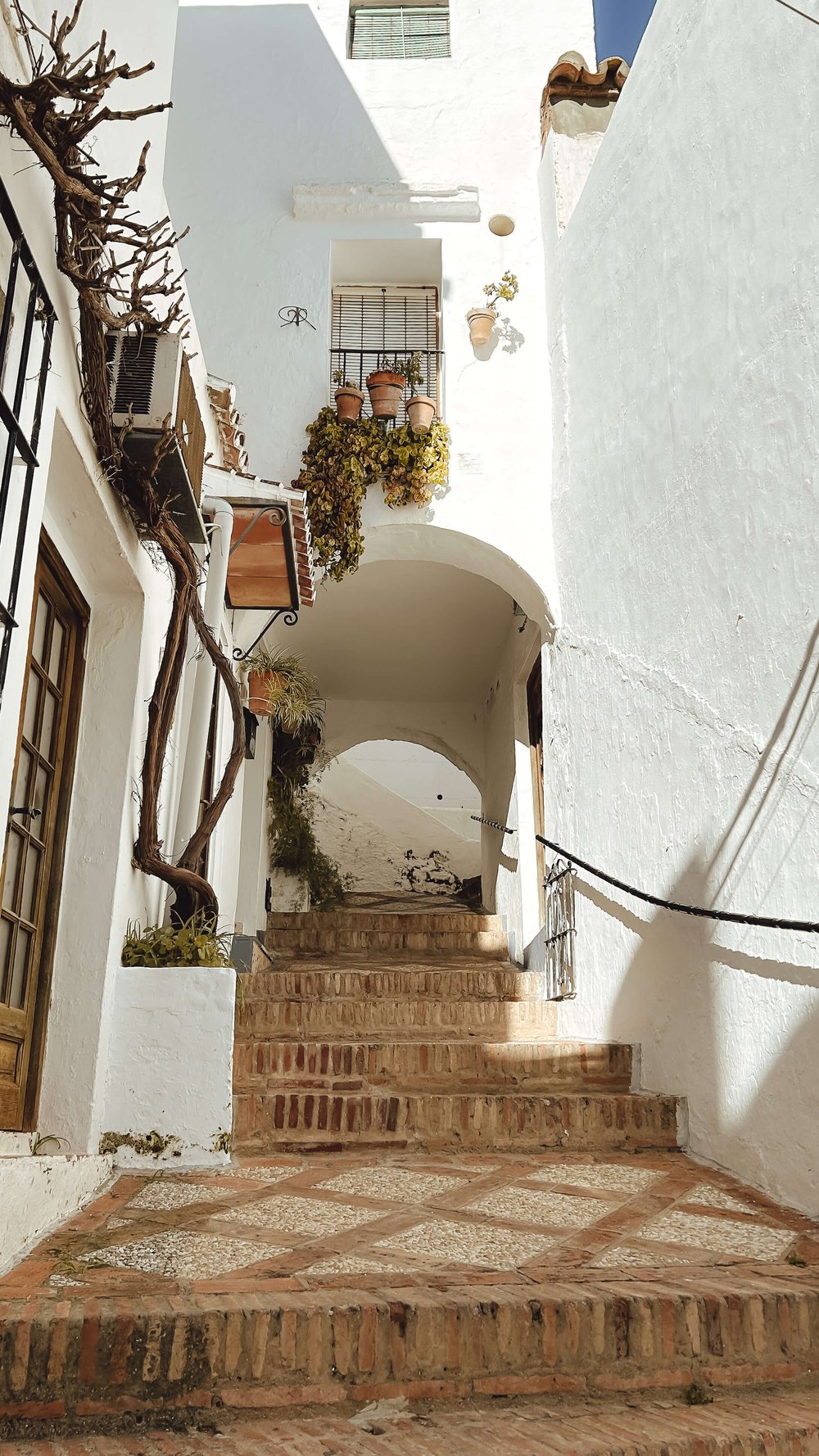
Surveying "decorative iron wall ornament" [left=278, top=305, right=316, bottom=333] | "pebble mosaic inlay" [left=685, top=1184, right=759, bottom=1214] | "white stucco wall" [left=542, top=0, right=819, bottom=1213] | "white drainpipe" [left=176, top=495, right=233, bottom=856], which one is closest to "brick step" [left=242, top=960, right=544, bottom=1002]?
"white stucco wall" [left=542, top=0, right=819, bottom=1213]

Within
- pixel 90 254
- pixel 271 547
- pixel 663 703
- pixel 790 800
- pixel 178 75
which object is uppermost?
pixel 178 75

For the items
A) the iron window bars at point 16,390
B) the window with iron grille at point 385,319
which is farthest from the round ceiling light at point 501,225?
the iron window bars at point 16,390

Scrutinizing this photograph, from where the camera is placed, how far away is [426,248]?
783 centimetres

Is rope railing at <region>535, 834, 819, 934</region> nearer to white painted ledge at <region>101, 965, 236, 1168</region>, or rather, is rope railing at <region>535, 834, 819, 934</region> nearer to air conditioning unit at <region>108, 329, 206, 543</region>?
white painted ledge at <region>101, 965, 236, 1168</region>

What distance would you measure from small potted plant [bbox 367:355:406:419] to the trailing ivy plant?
0.58 feet

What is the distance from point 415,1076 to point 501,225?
5.96 m

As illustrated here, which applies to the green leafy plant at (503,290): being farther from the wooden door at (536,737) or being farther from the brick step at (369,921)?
the brick step at (369,921)

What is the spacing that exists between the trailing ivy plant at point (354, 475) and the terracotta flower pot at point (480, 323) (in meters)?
0.76

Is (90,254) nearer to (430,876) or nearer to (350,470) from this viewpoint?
(350,470)

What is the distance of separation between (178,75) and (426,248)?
259 cm

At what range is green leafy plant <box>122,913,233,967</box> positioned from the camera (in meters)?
3.87

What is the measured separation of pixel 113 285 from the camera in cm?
370

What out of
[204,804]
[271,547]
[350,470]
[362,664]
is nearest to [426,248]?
[350,470]

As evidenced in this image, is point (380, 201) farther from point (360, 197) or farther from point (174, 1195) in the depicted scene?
point (174, 1195)
